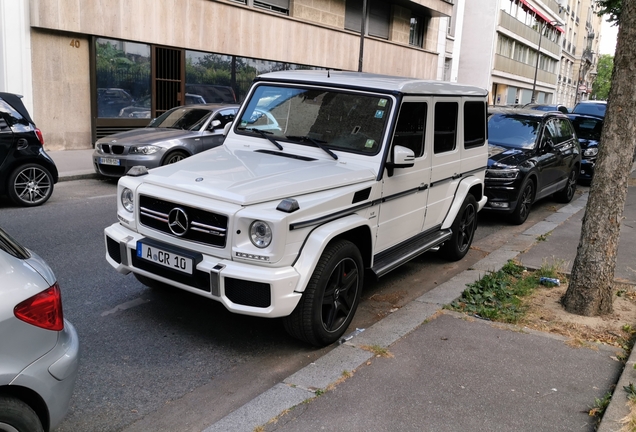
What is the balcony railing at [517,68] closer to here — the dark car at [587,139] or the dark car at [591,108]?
the dark car at [591,108]

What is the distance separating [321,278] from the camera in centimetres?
430

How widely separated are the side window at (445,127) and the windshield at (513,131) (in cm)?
436

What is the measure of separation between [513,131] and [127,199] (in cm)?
798

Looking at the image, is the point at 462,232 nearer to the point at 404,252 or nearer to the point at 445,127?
the point at 445,127

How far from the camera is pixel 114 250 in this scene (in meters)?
4.77

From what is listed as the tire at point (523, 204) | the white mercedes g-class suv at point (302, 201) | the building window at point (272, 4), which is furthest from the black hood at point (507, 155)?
the building window at point (272, 4)

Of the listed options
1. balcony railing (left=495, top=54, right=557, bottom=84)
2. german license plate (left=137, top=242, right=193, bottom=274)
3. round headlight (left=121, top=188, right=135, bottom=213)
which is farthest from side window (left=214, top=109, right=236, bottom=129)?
balcony railing (left=495, top=54, right=557, bottom=84)

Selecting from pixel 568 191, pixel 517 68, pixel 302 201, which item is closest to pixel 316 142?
pixel 302 201

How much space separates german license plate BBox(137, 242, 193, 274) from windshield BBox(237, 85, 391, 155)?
1.66 m

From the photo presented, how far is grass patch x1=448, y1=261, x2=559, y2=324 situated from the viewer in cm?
534

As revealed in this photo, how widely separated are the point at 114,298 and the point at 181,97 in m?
14.5

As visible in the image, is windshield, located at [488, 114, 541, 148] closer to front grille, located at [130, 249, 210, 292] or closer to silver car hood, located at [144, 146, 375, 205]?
silver car hood, located at [144, 146, 375, 205]

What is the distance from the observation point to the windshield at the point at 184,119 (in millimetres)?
12078

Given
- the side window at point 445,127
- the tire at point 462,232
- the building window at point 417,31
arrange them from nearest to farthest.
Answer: the side window at point 445,127 → the tire at point 462,232 → the building window at point 417,31
